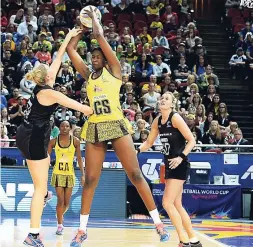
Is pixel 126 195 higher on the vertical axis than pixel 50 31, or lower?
lower

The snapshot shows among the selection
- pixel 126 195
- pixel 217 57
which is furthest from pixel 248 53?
pixel 126 195

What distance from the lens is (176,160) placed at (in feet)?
28.6

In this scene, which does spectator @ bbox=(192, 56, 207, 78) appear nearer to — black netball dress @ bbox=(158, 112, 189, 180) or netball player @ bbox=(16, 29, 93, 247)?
black netball dress @ bbox=(158, 112, 189, 180)

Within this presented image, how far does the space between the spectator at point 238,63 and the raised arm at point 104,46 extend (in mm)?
13316

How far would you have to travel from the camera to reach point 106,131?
823 cm

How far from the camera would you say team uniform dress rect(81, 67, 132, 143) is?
8.24 m

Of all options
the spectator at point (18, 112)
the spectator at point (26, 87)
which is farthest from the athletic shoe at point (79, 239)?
the spectator at point (26, 87)

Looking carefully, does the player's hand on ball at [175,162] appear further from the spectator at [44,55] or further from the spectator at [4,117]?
the spectator at [44,55]

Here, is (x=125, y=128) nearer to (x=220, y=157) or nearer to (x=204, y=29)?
(x=220, y=157)

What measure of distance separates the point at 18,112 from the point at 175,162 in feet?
29.4

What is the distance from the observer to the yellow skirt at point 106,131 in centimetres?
822

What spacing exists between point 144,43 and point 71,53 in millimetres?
12207

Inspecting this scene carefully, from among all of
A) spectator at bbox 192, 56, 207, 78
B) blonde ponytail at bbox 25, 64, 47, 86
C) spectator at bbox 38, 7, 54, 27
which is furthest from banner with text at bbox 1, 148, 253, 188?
blonde ponytail at bbox 25, 64, 47, 86

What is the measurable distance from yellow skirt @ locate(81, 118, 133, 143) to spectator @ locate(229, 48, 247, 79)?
13.4 metres
